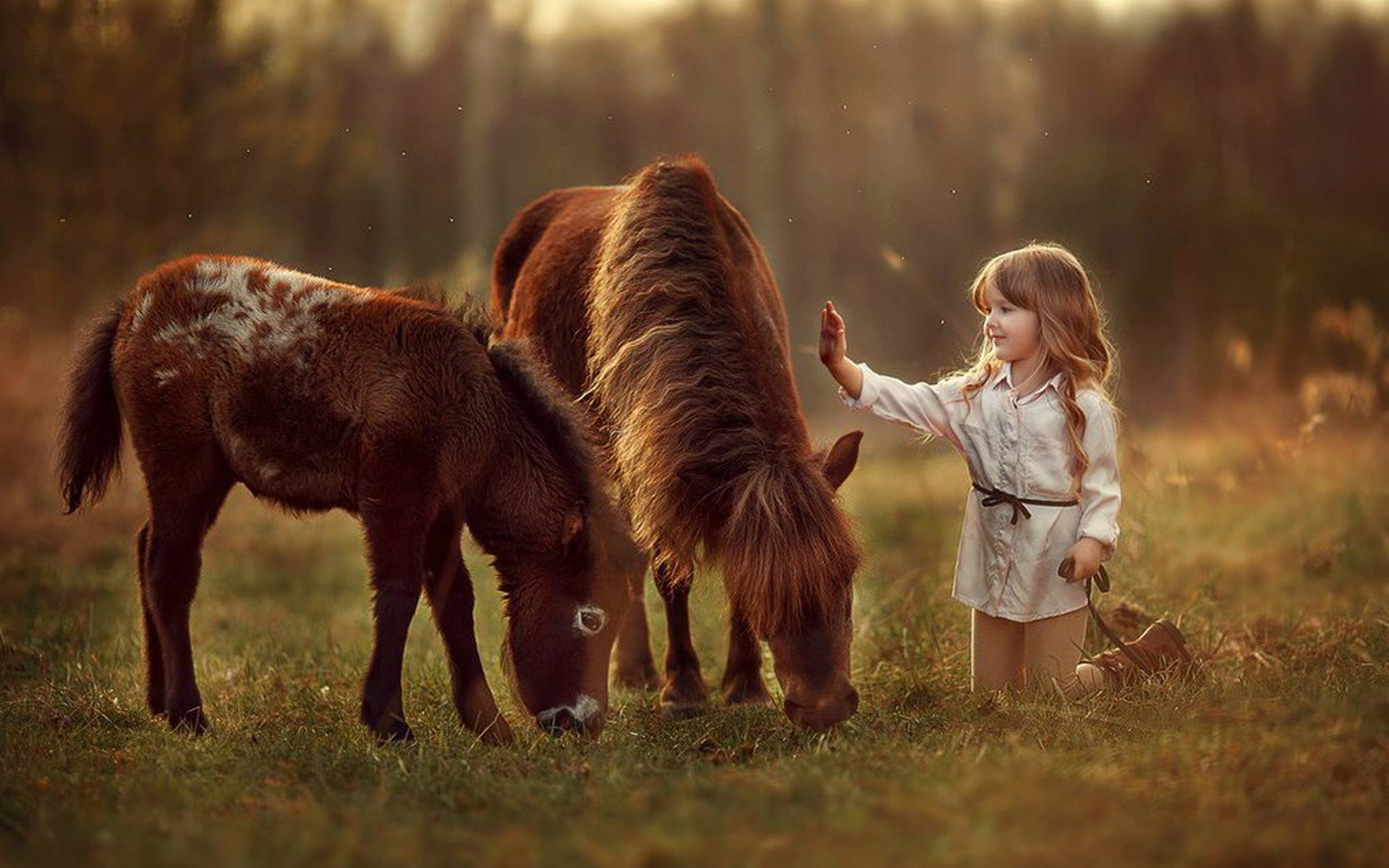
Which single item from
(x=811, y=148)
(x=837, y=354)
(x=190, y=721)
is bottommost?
(x=190, y=721)

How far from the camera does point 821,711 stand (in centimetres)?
448

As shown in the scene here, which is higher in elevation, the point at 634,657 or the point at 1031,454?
the point at 1031,454

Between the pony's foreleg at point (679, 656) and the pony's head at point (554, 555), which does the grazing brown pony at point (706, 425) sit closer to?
the pony's foreleg at point (679, 656)

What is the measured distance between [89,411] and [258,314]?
3.03ft

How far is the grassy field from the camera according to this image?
9.85ft

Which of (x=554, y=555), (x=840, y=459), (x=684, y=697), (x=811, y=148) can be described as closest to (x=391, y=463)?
(x=554, y=555)

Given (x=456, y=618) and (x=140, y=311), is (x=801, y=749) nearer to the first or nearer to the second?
(x=456, y=618)

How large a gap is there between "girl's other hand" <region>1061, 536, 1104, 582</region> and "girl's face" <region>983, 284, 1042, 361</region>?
2.47ft

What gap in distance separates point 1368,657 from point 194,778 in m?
4.26

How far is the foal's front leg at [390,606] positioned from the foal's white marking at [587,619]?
0.57 metres

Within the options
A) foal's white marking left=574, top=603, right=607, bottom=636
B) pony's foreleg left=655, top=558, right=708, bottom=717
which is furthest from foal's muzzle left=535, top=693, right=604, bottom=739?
pony's foreleg left=655, top=558, right=708, bottom=717

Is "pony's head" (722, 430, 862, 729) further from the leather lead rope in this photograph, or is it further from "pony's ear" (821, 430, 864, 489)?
the leather lead rope

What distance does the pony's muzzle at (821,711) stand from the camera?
14.7 feet

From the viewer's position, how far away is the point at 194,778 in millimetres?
4031
